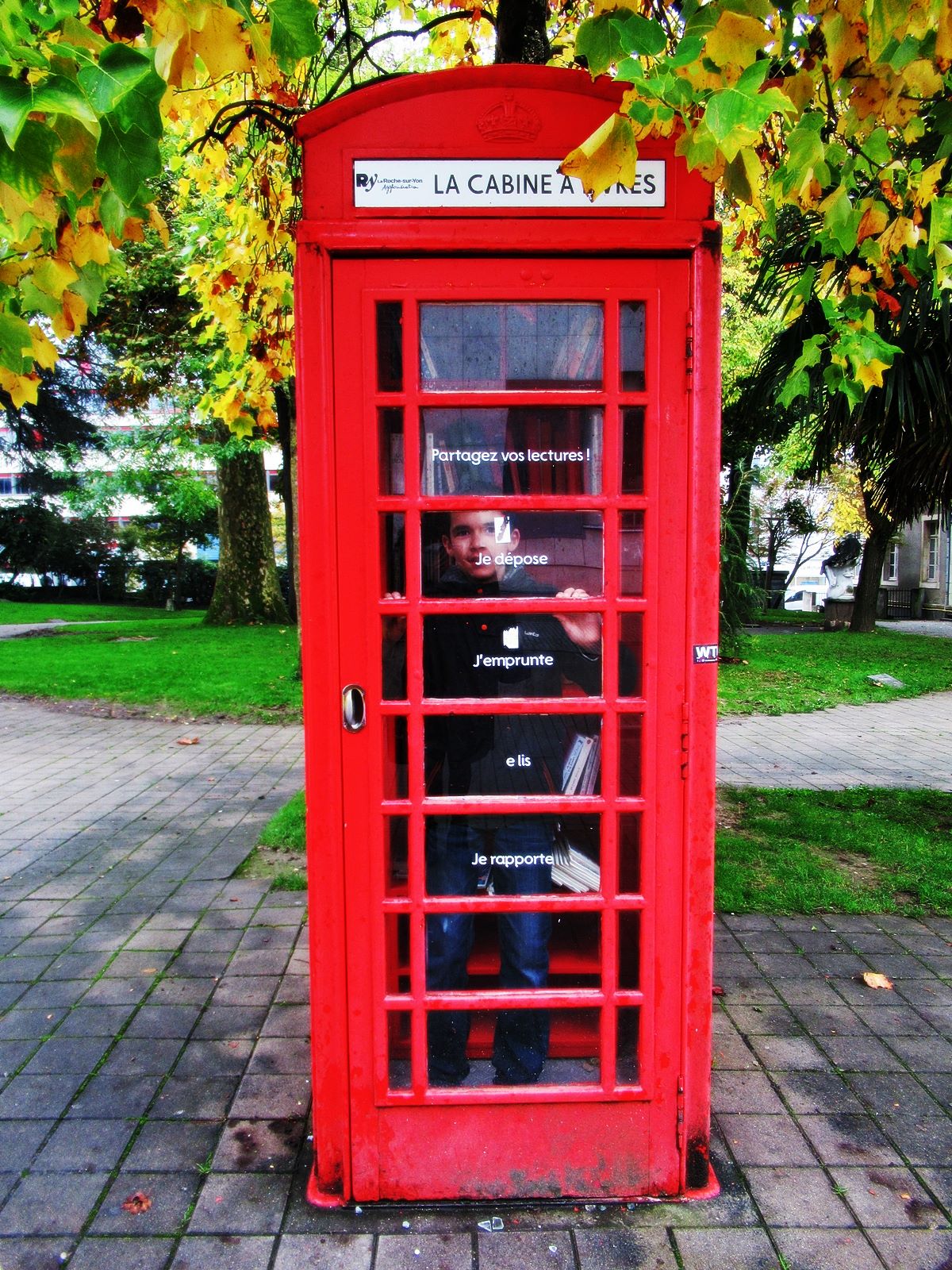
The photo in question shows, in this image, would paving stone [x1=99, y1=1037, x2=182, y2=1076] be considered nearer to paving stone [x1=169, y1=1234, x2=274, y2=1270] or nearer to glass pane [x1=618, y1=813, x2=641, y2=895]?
paving stone [x1=169, y1=1234, x2=274, y2=1270]

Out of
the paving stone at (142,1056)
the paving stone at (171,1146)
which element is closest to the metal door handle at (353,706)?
the paving stone at (171,1146)

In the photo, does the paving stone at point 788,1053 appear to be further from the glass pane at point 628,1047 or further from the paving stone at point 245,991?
the paving stone at point 245,991

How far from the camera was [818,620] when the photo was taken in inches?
932

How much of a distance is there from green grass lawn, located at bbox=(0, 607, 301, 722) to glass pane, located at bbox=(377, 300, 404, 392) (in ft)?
24.2

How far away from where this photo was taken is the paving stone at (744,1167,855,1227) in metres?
2.43

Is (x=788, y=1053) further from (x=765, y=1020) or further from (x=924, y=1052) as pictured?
(x=924, y=1052)

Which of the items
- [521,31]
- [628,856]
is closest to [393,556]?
[628,856]

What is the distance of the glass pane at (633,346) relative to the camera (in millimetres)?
2305

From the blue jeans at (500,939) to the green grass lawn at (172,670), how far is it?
705 cm

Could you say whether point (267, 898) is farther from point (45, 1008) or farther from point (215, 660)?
point (215, 660)

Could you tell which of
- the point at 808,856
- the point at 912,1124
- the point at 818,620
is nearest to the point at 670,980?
the point at 912,1124

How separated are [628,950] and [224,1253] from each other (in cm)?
134

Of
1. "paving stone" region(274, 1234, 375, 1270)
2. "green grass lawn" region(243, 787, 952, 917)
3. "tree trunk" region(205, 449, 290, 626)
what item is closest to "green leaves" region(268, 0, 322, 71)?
"paving stone" region(274, 1234, 375, 1270)

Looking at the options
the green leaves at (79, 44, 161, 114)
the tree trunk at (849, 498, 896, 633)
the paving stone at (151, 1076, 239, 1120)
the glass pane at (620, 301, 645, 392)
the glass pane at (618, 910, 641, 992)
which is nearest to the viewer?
the green leaves at (79, 44, 161, 114)
